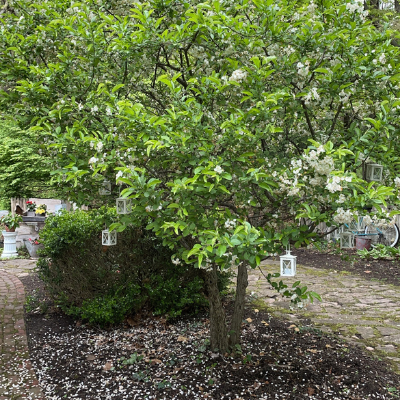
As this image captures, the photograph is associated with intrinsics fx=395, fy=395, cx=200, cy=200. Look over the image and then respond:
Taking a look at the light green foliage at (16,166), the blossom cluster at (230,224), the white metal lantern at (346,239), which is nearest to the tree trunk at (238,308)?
the white metal lantern at (346,239)

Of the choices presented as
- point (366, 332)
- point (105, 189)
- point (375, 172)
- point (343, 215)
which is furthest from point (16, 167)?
point (343, 215)

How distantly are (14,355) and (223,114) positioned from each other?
3.11 meters

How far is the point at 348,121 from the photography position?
3.00 meters

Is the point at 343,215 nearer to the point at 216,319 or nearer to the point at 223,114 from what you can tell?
the point at 223,114

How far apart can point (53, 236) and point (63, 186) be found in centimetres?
180

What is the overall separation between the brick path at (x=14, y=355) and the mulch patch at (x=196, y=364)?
0.30ft

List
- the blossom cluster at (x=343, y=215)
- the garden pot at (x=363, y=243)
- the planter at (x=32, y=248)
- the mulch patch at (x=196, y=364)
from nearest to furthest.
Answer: the blossom cluster at (x=343, y=215), the mulch patch at (x=196, y=364), the garden pot at (x=363, y=243), the planter at (x=32, y=248)

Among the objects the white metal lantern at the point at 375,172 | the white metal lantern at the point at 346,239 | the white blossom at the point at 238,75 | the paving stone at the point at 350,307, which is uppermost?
the white blossom at the point at 238,75

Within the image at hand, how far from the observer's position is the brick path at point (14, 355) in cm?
311

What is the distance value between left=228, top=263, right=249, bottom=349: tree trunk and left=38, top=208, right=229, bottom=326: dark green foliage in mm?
921

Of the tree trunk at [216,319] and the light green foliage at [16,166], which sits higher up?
the light green foliage at [16,166]

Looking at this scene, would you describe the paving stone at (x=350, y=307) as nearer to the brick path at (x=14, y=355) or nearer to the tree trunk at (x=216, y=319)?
the tree trunk at (x=216, y=319)

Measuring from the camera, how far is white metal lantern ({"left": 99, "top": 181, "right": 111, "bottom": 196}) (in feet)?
8.89

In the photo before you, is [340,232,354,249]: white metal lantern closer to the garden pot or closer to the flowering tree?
the flowering tree
